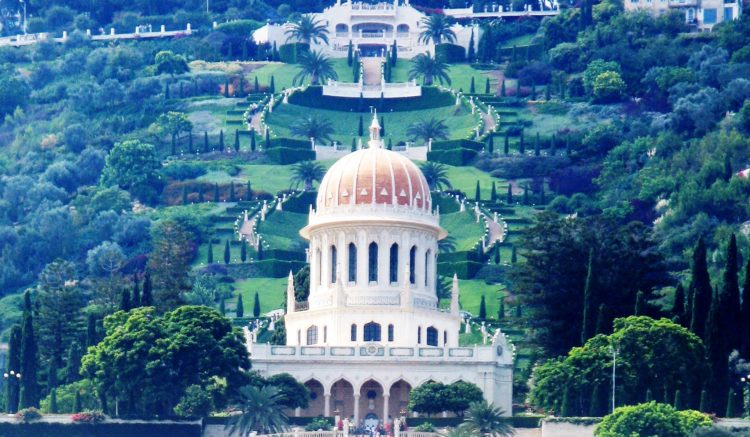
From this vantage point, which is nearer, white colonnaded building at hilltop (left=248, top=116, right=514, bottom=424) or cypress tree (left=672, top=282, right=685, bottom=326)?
cypress tree (left=672, top=282, right=685, bottom=326)

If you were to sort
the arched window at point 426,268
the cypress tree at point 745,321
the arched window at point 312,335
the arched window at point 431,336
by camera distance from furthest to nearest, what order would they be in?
the arched window at point 426,268
the arched window at point 312,335
the arched window at point 431,336
the cypress tree at point 745,321

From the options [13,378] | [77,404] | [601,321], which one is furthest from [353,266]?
[13,378]

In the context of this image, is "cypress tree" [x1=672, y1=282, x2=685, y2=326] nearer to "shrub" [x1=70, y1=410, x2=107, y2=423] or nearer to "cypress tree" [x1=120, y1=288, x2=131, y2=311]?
"shrub" [x1=70, y1=410, x2=107, y2=423]

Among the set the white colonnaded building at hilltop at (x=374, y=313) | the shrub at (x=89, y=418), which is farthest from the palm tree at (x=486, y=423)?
the shrub at (x=89, y=418)

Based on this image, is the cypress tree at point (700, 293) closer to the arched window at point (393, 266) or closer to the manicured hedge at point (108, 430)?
the arched window at point (393, 266)

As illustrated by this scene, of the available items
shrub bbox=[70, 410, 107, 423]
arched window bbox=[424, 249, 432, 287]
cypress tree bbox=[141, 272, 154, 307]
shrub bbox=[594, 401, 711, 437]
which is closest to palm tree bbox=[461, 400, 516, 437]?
shrub bbox=[594, 401, 711, 437]

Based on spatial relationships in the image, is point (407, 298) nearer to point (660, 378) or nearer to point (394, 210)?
point (394, 210)

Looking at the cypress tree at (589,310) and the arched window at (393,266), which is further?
the arched window at (393,266)
